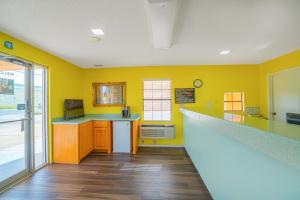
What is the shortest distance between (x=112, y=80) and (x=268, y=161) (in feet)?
13.3

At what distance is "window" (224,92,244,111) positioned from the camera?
166 inches

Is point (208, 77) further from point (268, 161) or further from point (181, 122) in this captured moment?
point (268, 161)

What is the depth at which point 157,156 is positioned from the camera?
11.6ft

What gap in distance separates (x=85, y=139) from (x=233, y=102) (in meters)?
4.10

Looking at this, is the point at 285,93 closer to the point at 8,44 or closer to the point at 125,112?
the point at 125,112

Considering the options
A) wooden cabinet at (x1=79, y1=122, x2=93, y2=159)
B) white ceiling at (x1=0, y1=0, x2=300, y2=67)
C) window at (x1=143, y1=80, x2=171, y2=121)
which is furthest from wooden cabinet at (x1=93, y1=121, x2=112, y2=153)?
white ceiling at (x1=0, y1=0, x2=300, y2=67)

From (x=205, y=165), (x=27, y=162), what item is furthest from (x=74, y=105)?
(x=205, y=165)

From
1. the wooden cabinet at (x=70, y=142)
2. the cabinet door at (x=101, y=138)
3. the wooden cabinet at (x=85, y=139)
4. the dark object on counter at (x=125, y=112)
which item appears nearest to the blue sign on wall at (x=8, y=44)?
the wooden cabinet at (x=70, y=142)

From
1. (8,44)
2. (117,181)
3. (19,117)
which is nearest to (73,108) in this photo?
(19,117)

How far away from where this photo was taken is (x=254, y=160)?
Answer: 103 centimetres

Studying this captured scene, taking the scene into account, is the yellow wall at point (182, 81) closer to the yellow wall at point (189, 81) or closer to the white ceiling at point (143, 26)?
the yellow wall at point (189, 81)

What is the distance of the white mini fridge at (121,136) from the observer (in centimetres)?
377

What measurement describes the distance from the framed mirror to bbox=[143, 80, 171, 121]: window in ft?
2.25

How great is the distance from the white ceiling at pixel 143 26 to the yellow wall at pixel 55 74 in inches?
6.0
